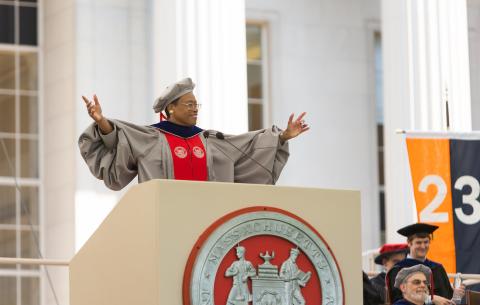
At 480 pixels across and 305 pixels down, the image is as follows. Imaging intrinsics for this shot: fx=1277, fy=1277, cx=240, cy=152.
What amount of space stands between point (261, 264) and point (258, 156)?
1.08 metres

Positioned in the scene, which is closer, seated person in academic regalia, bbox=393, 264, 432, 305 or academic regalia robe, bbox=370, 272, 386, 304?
seated person in academic regalia, bbox=393, 264, 432, 305

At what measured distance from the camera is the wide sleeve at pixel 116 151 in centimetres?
558

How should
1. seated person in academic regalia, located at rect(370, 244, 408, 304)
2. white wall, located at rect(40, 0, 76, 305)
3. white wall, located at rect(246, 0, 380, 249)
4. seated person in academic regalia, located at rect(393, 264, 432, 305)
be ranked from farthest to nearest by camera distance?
white wall, located at rect(246, 0, 380, 249) < white wall, located at rect(40, 0, 76, 305) < seated person in academic regalia, located at rect(370, 244, 408, 304) < seated person in academic regalia, located at rect(393, 264, 432, 305)

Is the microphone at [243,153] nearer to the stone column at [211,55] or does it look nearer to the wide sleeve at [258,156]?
the wide sleeve at [258,156]

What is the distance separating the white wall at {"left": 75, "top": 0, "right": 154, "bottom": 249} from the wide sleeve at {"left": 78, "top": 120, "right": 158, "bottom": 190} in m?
8.02

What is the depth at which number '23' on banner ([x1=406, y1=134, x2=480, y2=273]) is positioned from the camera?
33.8 ft

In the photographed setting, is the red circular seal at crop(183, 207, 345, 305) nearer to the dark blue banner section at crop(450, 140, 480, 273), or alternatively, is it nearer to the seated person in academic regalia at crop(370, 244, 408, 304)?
the seated person in academic regalia at crop(370, 244, 408, 304)

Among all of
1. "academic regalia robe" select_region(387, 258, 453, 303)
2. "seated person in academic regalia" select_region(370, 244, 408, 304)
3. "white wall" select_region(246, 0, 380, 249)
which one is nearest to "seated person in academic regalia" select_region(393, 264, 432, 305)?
"academic regalia robe" select_region(387, 258, 453, 303)

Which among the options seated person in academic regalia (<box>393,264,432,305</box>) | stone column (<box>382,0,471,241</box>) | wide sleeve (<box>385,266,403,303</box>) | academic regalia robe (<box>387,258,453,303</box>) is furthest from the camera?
stone column (<box>382,0,471,241</box>)

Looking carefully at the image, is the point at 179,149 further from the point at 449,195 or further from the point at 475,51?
the point at 475,51

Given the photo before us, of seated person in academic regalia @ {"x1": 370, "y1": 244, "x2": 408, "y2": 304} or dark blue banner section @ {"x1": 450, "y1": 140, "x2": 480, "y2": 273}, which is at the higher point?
dark blue banner section @ {"x1": 450, "y1": 140, "x2": 480, "y2": 273}

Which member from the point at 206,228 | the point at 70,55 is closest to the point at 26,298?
the point at 70,55

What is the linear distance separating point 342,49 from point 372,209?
6.70 ft

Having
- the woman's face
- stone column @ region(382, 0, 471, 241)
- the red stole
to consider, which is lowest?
the red stole
